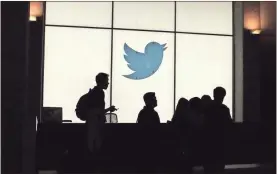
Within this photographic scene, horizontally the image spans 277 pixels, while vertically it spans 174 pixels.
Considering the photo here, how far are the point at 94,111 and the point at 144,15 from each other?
5529 mm

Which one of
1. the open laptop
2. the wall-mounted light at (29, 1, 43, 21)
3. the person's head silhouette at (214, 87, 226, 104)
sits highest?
the wall-mounted light at (29, 1, 43, 21)

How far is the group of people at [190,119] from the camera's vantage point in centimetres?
416

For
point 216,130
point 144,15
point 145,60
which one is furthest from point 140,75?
point 216,130

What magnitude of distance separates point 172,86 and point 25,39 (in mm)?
5841

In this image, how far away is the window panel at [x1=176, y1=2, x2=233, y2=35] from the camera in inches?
376

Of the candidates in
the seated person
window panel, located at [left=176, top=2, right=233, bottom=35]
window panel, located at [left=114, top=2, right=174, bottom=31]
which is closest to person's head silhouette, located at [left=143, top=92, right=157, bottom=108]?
the seated person

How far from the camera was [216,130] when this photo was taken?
438 cm

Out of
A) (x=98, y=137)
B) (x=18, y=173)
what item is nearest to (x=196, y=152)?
(x=98, y=137)

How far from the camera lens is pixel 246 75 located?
891 cm

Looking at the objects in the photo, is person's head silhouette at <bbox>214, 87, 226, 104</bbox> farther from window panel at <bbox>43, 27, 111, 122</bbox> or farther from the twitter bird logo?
the twitter bird logo

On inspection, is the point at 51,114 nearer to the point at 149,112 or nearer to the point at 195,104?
the point at 149,112

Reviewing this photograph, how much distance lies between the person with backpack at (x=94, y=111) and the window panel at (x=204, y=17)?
5603 millimetres

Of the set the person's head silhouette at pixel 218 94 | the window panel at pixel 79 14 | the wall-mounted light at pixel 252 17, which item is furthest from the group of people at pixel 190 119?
the window panel at pixel 79 14

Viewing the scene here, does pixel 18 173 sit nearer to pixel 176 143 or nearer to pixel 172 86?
pixel 176 143
